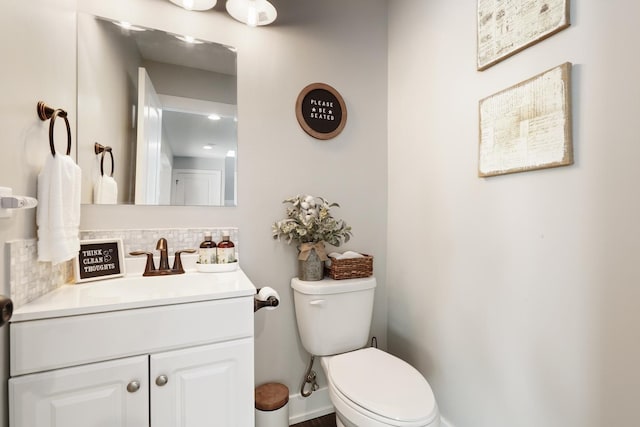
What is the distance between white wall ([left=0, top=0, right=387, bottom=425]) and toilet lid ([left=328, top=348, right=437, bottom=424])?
0.44 m

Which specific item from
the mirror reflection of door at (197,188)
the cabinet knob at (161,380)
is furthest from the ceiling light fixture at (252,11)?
the cabinet knob at (161,380)

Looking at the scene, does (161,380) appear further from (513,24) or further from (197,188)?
(513,24)

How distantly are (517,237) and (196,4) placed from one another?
1718 millimetres

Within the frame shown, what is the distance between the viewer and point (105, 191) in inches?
49.6


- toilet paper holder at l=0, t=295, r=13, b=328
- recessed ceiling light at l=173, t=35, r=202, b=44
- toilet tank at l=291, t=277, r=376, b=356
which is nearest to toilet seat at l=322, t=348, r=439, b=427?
toilet tank at l=291, t=277, r=376, b=356

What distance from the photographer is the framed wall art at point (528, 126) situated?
0.92 metres

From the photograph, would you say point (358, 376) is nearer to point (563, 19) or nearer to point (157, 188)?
point (157, 188)

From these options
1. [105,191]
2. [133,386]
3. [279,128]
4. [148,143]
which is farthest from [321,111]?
[133,386]

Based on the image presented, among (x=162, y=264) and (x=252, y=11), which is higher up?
(x=252, y=11)

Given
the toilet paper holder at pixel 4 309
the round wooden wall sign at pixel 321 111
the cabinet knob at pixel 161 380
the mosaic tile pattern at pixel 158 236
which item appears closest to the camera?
the toilet paper holder at pixel 4 309

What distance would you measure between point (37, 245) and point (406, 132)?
66.0 inches

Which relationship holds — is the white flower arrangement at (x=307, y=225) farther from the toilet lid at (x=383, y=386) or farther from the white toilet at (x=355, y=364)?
the toilet lid at (x=383, y=386)

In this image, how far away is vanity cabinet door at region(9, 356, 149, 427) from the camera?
2.50 feet

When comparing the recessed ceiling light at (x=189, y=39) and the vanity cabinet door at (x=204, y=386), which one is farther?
the recessed ceiling light at (x=189, y=39)
